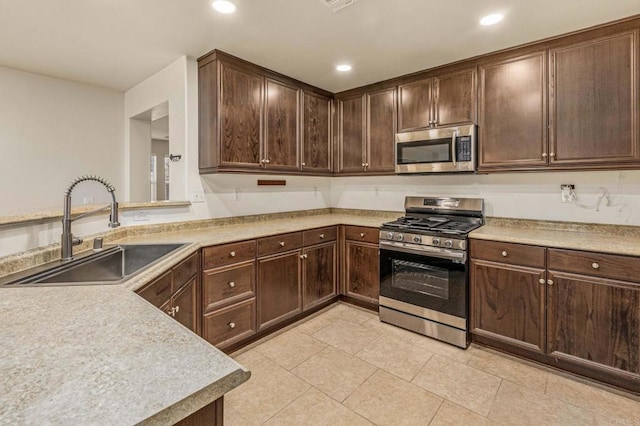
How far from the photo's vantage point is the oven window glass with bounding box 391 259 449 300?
2.58m

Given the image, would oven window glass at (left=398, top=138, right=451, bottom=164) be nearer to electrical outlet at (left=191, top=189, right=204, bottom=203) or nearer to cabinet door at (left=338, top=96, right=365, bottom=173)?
cabinet door at (left=338, top=96, right=365, bottom=173)

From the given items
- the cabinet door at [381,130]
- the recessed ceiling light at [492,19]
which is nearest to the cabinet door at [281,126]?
the cabinet door at [381,130]

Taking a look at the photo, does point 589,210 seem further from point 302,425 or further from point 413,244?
point 302,425

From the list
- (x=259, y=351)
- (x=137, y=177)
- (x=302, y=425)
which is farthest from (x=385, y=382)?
(x=137, y=177)

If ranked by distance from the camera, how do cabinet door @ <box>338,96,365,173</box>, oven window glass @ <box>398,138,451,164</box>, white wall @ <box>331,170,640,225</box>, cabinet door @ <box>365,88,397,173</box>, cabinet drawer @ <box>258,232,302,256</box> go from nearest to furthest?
white wall @ <box>331,170,640,225</box> < cabinet drawer @ <box>258,232,302,256</box> < oven window glass @ <box>398,138,451,164</box> < cabinet door @ <box>365,88,397,173</box> < cabinet door @ <box>338,96,365,173</box>

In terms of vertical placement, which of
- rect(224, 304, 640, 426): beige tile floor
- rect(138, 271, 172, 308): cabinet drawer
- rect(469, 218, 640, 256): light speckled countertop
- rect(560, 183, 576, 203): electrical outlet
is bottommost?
rect(224, 304, 640, 426): beige tile floor

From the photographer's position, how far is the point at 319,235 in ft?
10.2

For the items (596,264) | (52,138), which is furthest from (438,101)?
(52,138)

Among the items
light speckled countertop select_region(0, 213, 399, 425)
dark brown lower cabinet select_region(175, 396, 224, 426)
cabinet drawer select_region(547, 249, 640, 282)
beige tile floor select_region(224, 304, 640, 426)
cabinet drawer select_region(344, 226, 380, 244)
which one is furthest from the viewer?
cabinet drawer select_region(344, 226, 380, 244)

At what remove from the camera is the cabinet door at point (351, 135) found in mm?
3484

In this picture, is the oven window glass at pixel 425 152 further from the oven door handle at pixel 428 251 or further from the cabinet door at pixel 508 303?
the cabinet door at pixel 508 303

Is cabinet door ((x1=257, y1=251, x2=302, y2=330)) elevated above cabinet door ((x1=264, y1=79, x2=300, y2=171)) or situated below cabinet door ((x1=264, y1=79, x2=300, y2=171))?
below

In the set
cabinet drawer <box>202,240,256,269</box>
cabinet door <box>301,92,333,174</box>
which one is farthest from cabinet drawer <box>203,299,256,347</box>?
cabinet door <box>301,92,333,174</box>

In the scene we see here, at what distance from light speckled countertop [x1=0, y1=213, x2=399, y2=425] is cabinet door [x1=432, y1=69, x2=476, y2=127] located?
2760 mm
